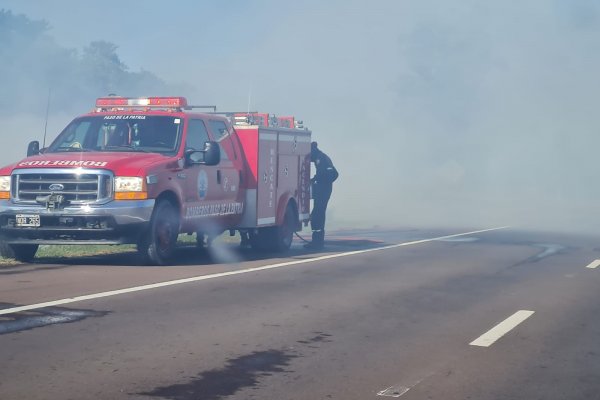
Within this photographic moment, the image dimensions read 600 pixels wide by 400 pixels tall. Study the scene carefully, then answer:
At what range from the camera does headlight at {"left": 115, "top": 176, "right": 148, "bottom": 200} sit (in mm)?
13141

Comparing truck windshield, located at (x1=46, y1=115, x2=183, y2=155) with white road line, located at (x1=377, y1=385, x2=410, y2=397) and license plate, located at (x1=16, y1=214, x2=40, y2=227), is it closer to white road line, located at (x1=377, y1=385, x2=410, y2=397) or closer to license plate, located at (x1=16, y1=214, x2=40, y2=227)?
license plate, located at (x1=16, y1=214, x2=40, y2=227)

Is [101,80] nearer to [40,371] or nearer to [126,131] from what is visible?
[126,131]

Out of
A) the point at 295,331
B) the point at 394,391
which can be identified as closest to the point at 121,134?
the point at 295,331

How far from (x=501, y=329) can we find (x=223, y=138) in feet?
24.7

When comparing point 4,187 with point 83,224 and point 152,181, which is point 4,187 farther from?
point 152,181

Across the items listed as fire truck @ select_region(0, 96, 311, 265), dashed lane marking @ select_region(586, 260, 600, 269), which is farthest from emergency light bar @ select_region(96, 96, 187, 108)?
dashed lane marking @ select_region(586, 260, 600, 269)

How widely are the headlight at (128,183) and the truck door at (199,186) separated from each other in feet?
3.56

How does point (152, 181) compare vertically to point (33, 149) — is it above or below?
below

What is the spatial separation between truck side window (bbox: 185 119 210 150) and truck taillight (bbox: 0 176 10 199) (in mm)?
2553

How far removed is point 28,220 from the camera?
13.1 m

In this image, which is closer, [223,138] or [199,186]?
[199,186]

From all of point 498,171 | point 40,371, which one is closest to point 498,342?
point 40,371

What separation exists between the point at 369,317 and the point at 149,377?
342 centimetres

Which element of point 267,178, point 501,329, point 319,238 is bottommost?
point 501,329
